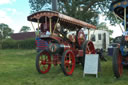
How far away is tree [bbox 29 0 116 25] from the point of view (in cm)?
1370

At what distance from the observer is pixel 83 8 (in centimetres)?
1462

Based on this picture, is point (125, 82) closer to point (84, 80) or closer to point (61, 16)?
point (84, 80)

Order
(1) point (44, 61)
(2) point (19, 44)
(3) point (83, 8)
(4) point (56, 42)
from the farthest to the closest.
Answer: (2) point (19, 44) < (3) point (83, 8) < (1) point (44, 61) < (4) point (56, 42)

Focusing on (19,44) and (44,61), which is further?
(19,44)

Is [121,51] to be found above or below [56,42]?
below

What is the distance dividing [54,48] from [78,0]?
30.5 ft

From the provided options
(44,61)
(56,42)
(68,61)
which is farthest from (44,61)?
(68,61)

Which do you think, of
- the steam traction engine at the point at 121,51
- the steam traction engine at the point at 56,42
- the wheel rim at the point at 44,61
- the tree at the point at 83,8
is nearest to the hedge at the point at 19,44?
the tree at the point at 83,8

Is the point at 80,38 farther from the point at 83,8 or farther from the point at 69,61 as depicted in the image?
the point at 83,8

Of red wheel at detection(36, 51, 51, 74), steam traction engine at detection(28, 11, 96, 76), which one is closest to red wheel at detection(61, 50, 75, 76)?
steam traction engine at detection(28, 11, 96, 76)

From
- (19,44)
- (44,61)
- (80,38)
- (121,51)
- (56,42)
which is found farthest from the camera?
(19,44)

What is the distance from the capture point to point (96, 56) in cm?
541

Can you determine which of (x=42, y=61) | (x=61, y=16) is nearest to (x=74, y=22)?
(x=61, y=16)

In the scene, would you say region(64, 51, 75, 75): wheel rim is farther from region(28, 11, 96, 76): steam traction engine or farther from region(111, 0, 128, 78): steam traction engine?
region(111, 0, 128, 78): steam traction engine
